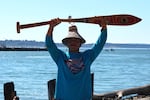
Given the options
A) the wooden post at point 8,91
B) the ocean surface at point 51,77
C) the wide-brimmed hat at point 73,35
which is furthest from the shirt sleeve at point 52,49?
the ocean surface at point 51,77

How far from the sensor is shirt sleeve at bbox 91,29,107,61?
23.3ft

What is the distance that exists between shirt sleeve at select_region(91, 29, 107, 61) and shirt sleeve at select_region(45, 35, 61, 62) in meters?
0.46

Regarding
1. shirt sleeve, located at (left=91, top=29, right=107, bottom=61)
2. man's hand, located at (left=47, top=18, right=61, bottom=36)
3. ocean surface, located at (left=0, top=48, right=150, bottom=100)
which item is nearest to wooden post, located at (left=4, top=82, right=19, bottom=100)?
man's hand, located at (left=47, top=18, right=61, bottom=36)

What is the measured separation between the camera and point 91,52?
23.2 ft

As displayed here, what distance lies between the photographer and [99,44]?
720cm

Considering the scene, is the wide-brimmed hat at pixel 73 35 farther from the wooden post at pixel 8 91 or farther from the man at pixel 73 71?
the wooden post at pixel 8 91

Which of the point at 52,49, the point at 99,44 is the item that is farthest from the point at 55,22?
the point at 99,44

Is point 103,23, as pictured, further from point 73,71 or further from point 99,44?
point 73,71

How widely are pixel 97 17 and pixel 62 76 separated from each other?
1.04m

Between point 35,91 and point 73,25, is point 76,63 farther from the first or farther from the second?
point 35,91

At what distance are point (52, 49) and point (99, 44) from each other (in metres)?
0.64

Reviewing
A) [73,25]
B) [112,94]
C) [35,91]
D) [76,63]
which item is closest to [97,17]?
[73,25]

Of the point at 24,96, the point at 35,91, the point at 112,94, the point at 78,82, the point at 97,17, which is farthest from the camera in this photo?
the point at 35,91

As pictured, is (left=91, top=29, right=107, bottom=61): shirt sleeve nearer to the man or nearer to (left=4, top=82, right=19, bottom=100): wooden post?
the man
